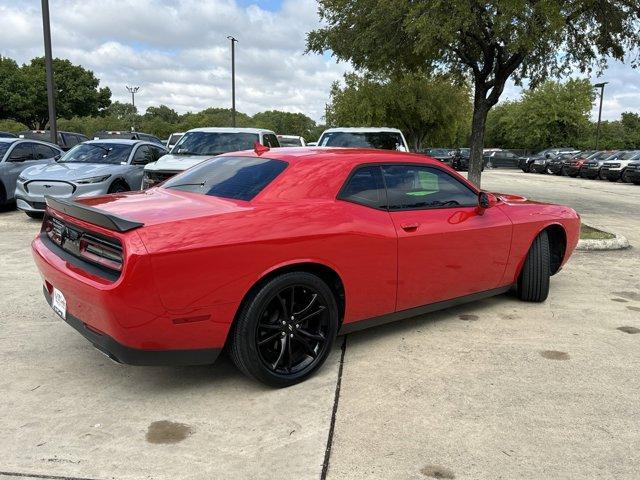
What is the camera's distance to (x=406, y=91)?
3234 cm

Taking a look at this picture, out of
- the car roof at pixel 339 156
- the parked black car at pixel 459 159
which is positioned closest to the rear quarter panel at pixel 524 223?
the car roof at pixel 339 156

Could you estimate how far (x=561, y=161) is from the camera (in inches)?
1307

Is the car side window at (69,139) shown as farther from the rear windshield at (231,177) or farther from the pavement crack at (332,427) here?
the pavement crack at (332,427)

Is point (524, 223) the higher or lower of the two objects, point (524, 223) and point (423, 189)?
the lower

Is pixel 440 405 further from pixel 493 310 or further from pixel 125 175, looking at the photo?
pixel 125 175

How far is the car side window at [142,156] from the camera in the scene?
1051 cm

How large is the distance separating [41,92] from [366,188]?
45653 millimetres

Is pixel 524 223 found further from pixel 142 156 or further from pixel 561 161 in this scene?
pixel 561 161

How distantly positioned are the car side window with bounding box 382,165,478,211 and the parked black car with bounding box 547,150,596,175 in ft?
99.1

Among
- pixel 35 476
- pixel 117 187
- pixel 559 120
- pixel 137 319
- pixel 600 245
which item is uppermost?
pixel 559 120

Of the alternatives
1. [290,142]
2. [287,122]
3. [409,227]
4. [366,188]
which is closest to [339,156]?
[366,188]

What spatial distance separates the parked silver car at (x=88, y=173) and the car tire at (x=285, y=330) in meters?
5.71

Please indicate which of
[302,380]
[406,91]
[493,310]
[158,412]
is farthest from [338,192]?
[406,91]

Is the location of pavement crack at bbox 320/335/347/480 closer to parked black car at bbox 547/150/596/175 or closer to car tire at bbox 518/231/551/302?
car tire at bbox 518/231/551/302
